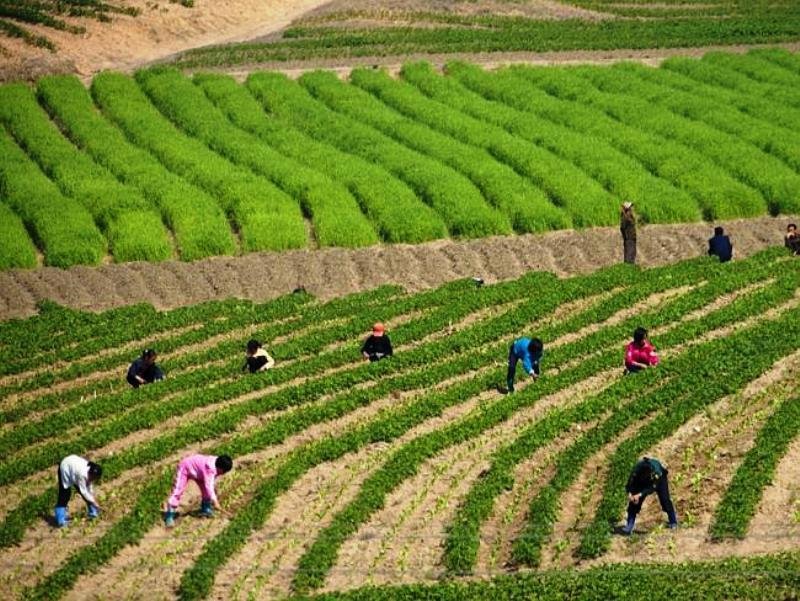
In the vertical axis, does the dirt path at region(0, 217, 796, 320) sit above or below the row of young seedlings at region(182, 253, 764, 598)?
above

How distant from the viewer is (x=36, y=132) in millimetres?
54438

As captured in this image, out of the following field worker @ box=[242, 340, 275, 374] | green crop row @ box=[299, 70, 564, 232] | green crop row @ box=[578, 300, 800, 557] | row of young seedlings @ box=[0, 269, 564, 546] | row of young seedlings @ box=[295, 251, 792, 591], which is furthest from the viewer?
green crop row @ box=[299, 70, 564, 232]

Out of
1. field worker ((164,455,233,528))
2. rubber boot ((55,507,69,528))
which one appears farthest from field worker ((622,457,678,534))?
rubber boot ((55,507,69,528))

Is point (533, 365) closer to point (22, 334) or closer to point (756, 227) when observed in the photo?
point (22, 334)

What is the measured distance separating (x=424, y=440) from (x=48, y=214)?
66.3 ft

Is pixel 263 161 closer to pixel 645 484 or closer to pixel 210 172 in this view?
pixel 210 172

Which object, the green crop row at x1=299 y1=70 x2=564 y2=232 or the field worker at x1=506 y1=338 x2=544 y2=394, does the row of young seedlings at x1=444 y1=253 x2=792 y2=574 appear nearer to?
the field worker at x1=506 y1=338 x2=544 y2=394

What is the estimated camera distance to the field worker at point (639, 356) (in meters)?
32.3

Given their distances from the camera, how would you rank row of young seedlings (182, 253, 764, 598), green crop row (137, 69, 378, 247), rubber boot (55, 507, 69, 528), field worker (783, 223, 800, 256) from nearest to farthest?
row of young seedlings (182, 253, 764, 598) < rubber boot (55, 507, 69, 528) < field worker (783, 223, 800, 256) < green crop row (137, 69, 378, 247)

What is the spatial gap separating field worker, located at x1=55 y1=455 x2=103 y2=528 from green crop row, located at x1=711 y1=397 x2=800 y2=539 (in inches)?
387

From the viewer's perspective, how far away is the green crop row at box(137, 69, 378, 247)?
1800 inches

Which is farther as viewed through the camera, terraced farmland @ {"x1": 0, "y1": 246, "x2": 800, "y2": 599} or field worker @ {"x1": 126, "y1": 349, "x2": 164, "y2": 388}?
field worker @ {"x1": 126, "y1": 349, "x2": 164, "y2": 388}

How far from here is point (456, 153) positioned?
171 ft

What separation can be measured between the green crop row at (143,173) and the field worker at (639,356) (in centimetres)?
1528
